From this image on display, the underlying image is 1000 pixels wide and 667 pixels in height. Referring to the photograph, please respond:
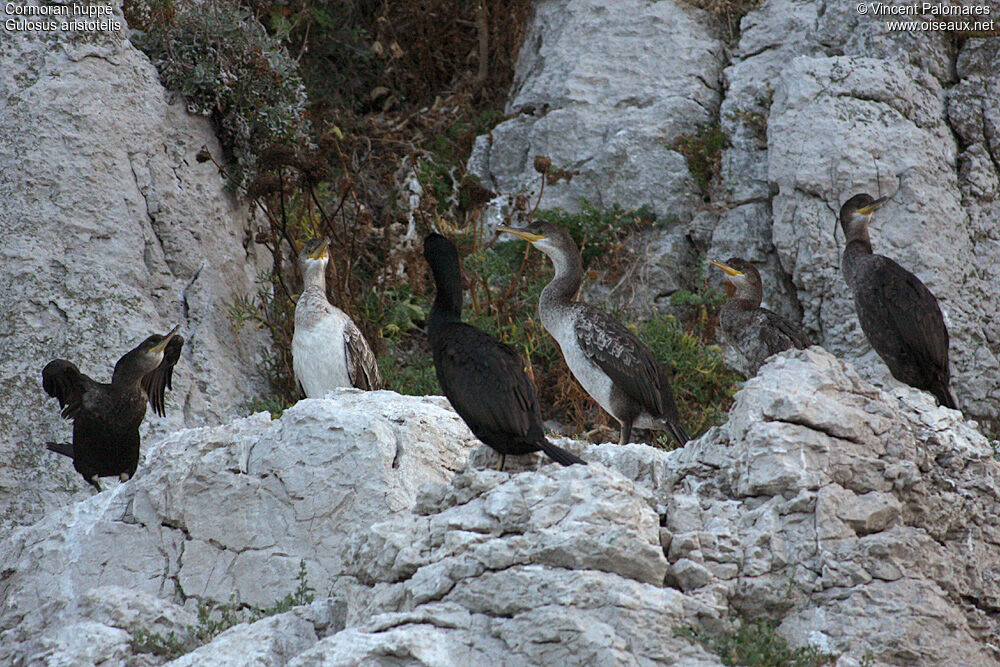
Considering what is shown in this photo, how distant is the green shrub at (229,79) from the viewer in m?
9.12

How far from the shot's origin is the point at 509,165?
405 inches

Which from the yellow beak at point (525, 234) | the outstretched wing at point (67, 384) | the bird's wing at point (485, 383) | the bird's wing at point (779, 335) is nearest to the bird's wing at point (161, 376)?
the outstretched wing at point (67, 384)

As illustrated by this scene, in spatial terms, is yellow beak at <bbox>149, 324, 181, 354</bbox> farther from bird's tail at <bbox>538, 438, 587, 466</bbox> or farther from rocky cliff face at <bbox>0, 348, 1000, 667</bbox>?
bird's tail at <bbox>538, 438, 587, 466</bbox>

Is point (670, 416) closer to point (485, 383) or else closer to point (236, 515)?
point (485, 383)

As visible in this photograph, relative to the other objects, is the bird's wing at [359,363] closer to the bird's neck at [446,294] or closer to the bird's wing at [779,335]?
the bird's neck at [446,294]

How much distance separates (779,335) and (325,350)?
2971 mm

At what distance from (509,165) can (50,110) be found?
3914 millimetres

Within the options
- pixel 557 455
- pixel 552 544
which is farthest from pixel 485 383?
pixel 552 544

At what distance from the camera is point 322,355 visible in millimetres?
7551

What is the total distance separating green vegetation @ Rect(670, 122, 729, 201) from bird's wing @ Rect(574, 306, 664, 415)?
3258 millimetres

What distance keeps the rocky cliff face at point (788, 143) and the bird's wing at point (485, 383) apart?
4.12 m

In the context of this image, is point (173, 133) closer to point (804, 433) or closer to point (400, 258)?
point (400, 258)

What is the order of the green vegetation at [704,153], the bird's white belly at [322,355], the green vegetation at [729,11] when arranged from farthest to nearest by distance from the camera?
the green vegetation at [729,11] < the green vegetation at [704,153] < the bird's white belly at [322,355]

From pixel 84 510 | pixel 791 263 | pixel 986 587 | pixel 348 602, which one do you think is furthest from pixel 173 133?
pixel 986 587
